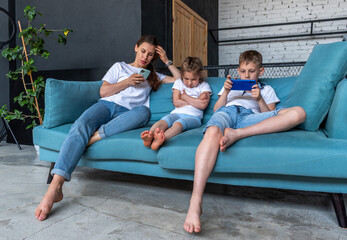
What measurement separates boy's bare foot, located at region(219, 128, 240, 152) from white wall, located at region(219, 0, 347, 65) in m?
5.36

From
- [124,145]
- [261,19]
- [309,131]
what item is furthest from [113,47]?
[261,19]

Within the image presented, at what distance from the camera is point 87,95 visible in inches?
82.8

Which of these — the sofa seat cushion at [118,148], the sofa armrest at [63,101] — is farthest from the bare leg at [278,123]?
the sofa armrest at [63,101]

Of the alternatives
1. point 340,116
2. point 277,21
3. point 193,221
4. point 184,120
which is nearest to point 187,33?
point 277,21

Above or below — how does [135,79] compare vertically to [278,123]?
above

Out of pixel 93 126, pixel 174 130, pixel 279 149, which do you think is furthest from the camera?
pixel 93 126

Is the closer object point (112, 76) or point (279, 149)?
point (279, 149)

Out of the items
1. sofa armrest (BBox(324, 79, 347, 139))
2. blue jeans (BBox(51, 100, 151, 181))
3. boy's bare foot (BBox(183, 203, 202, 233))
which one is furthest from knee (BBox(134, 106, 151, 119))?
sofa armrest (BBox(324, 79, 347, 139))

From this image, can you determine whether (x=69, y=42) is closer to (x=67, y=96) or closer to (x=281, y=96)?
(x=67, y=96)

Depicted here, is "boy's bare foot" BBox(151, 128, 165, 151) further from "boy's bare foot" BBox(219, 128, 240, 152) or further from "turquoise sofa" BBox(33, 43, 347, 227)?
"boy's bare foot" BBox(219, 128, 240, 152)

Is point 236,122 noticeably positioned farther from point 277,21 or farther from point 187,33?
point 277,21

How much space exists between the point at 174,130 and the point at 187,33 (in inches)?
143

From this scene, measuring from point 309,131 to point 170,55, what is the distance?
2943 millimetres

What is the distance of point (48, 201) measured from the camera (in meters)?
1.39
